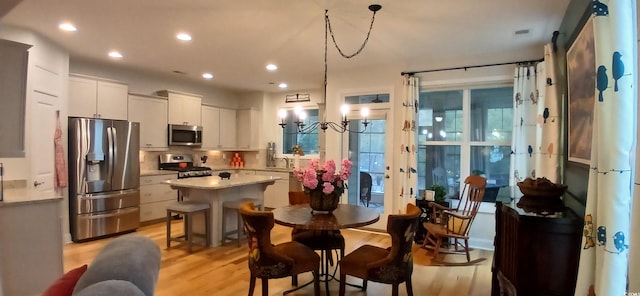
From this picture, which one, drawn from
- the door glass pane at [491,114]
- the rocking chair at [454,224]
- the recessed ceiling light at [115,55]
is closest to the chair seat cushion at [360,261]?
the rocking chair at [454,224]

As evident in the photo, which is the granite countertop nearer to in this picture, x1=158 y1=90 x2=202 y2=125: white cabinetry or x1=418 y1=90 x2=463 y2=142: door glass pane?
x1=158 y1=90 x2=202 y2=125: white cabinetry

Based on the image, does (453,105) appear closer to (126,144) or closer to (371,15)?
(371,15)

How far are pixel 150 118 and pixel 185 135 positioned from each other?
71 cm

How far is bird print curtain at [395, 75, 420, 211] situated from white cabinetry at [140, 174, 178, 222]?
12.3ft

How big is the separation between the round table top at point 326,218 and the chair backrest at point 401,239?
274 millimetres

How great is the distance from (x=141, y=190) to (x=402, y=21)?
4645mm

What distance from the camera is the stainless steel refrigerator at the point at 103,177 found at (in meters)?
4.55

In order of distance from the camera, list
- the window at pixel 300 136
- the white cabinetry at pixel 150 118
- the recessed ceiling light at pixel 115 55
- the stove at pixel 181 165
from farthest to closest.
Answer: the window at pixel 300 136, the stove at pixel 181 165, the white cabinetry at pixel 150 118, the recessed ceiling light at pixel 115 55

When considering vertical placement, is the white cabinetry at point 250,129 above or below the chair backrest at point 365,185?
above

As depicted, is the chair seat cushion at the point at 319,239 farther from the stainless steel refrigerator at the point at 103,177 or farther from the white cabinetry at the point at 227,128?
A: the white cabinetry at the point at 227,128

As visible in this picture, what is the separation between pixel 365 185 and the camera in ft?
17.7

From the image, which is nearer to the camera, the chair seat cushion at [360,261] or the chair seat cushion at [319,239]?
the chair seat cushion at [360,261]

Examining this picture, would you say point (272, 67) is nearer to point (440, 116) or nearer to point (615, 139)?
point (440, 116)

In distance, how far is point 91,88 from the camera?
4926mm
